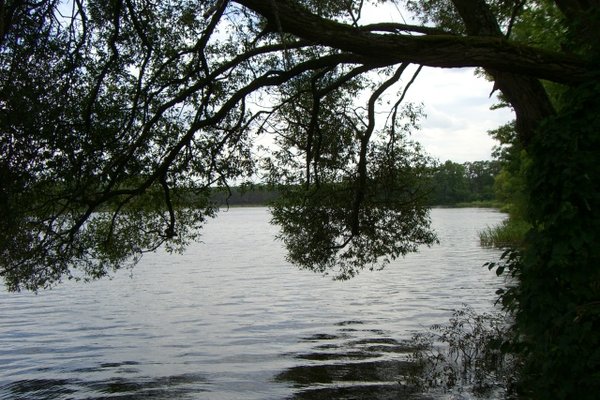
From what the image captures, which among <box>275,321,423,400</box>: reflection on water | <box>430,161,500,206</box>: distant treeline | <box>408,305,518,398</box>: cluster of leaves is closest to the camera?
<box>408,305,518,398</box>: cluster of leaves

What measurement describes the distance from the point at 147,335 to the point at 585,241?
52.5 ft

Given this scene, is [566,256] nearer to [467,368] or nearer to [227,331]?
[467,368]

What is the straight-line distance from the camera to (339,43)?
5.77 m

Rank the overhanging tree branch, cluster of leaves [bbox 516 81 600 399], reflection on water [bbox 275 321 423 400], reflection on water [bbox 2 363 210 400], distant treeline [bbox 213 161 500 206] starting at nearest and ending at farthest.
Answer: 1. cluster of leaves [bbox 516 81 600 399]
2. the overhanging tree branch
3. reflection on water [bbox 275 321 423 400]
4. reflection on water [bbox 2 363 210 400]
5. distant treeline [bbox 213 161 500 206]

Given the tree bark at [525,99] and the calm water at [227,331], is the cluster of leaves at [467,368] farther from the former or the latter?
the tree bark at [525,99]

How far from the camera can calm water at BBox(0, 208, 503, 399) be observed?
12219 millimetres

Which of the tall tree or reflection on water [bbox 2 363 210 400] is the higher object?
the tall tree

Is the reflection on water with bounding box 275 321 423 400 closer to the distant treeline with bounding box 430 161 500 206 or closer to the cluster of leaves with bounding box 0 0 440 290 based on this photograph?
the cluster of leaves with bounding box 0 0 440 290

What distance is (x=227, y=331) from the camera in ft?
58.5

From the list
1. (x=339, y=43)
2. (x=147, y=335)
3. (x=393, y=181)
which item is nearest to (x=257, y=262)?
(x=147, y=335)

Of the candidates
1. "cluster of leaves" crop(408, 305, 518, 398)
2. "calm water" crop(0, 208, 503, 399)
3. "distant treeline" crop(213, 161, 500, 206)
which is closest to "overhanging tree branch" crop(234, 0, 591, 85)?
"cluster of leaves" crop(408, 305, 518, 398)

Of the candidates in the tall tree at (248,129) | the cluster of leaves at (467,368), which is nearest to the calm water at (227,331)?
the cluster of leaves at (467,368)

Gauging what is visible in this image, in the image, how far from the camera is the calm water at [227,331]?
1222 centimetres

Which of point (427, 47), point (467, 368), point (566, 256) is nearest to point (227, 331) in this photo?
point (467, 368)
